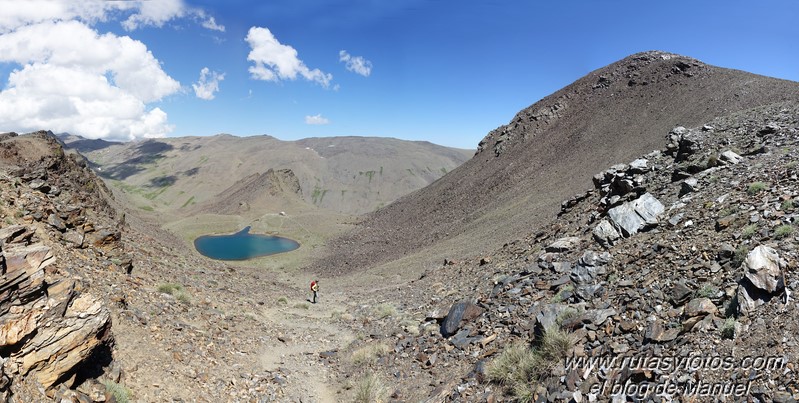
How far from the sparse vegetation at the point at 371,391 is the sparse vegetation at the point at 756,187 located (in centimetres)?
1168

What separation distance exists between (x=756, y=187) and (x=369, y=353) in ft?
40.9

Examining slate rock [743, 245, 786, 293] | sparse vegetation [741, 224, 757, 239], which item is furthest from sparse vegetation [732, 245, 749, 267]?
sparse vegetation [741, 224, 757, 239]

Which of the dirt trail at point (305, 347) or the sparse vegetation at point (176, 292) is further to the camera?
the sparse vegetation at point (176, 292)

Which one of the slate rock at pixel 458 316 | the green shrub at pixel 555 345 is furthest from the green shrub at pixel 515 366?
the slate rock at pixel 458 316

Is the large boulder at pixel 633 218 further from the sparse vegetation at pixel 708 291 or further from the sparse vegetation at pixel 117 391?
the sparse vegetation at pixel 117 391

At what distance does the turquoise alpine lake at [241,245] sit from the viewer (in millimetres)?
54631

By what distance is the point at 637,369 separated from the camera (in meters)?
7.17

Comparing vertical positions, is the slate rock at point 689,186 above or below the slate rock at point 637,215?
above

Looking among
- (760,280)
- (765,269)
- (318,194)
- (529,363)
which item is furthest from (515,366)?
(318,194)

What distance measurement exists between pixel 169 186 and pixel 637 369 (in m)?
184

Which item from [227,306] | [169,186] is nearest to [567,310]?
[227,306]

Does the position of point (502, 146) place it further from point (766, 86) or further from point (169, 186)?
point (169, 186)

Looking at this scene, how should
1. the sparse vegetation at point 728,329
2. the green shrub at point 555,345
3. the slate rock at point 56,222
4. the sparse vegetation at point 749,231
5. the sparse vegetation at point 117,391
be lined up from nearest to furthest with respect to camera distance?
the sparse vegetation at point 728,329 < the sparse vegetation at point 117,391 < the green shrub at point 555,345 < the sparse vegetation at point 749,231 < the slate rock at point 56,222

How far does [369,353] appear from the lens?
13.5 m
